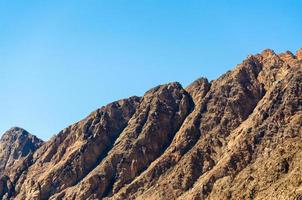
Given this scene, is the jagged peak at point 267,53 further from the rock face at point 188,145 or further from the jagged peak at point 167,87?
the jagged peak at point 167,87

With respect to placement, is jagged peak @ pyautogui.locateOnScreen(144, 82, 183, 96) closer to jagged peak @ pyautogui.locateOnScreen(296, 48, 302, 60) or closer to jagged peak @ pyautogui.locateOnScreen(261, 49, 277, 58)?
jagged peak @ pyautogui.locateOnScreen(261, 49, 277, 58)

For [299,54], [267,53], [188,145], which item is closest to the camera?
[188,145]

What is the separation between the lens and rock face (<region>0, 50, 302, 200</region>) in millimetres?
134625

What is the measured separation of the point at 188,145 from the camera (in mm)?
159625

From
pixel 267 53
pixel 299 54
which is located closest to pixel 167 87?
pixel 267 53

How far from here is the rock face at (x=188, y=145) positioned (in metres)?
135

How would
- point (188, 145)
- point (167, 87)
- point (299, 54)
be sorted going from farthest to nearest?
point (167, 87) → point (299, 54) → point (188, 145)

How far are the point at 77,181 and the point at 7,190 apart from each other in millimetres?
25577

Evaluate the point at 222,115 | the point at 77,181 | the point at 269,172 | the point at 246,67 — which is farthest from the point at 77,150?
the point at 269,172

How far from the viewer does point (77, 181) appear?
16388 centimetres

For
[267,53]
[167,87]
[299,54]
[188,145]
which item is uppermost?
[167,87]

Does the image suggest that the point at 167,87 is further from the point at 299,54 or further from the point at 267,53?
the point at 299,54

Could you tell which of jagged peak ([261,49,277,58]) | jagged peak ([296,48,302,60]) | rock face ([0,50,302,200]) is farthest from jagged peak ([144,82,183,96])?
jagged peak ([296,48,302,60])

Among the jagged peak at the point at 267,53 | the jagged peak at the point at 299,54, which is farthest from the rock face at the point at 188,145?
the jagged peak at the point at 299,54
